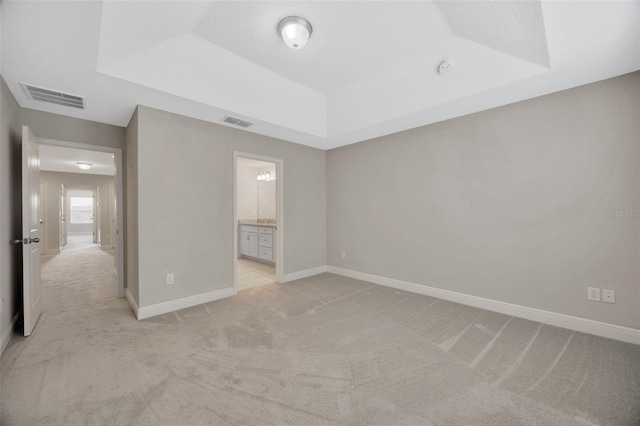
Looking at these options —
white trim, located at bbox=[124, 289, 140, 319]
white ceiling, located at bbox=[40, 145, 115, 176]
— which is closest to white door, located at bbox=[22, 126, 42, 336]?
white trim, located at bbox=[124, 289, 140, 319]

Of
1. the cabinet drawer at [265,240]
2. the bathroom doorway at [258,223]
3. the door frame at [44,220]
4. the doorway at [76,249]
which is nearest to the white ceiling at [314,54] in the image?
the bathroom doorway at [258,223]

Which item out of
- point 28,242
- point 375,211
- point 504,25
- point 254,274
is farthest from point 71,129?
point 504,25

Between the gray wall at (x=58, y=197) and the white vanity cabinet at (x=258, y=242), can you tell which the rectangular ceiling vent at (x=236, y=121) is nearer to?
the white vanity cabinet at (x=258, y=242)

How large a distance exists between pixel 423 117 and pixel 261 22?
83.5 inches

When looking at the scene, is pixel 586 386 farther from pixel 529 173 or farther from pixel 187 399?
pixel 187 399

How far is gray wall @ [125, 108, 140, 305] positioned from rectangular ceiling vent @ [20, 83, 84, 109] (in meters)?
0.50

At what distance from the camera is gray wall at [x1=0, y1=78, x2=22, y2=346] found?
2.23m

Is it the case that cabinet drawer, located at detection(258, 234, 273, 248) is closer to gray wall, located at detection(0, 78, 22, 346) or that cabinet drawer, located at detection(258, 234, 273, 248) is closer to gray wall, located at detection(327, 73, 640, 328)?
gray wall, located at detection(327, 73, 640, 328)

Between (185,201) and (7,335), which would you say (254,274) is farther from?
(7,335)

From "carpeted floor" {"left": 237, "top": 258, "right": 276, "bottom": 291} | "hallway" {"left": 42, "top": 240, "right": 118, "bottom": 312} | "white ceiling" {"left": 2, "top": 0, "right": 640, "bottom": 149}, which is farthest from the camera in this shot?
"carpeted floor" {"left": 237, "top": 258, "right": 276, "bottom": 291}

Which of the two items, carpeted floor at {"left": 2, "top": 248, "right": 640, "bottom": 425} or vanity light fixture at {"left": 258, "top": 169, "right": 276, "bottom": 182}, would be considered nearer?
carpeted floor at {"left": 2, "top": 248, "right": 640, "bottom": 425}

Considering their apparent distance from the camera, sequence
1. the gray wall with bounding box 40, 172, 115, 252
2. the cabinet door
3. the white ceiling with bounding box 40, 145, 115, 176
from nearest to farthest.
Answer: the white ceiling with bounding box 40, 145, 115, 176
the cabinet door
the gray wall with bounding box 40, 172, 115, 252

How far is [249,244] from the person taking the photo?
6086 mm

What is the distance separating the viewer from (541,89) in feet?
8.32
